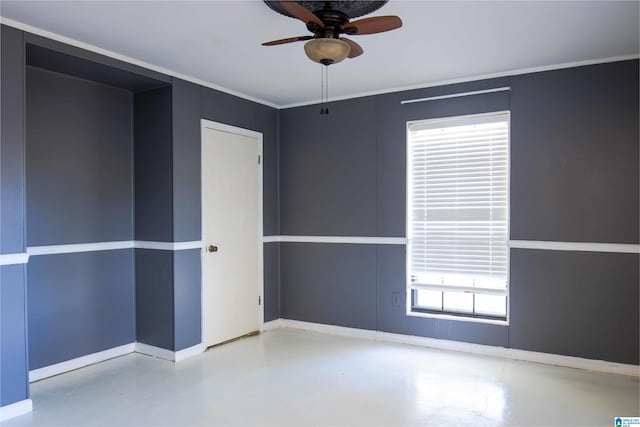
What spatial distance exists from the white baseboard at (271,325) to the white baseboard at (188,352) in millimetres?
860

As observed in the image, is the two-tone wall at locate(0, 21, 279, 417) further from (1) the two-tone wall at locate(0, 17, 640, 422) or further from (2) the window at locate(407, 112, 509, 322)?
(2) the window at locate(407, 112, 509, 322)

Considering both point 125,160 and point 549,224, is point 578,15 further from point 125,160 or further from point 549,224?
point 125,160

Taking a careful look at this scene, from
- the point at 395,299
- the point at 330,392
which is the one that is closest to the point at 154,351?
the point at 330,392

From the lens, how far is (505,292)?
12.6 ft

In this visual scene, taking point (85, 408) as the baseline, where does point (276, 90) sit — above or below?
above

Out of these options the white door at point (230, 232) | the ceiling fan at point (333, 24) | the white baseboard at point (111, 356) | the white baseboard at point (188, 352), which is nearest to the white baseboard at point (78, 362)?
the white baseboard at point (111, 356)

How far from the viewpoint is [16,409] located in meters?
2.78

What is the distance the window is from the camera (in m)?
3.88

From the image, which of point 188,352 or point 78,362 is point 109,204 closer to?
point 78,362

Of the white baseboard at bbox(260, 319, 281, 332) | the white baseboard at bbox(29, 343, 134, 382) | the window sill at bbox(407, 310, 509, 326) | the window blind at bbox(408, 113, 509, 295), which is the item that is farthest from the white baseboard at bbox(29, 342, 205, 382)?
→ the window blind at bbox(408, 113, 509, 295)

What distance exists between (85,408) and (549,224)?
12.0 feet

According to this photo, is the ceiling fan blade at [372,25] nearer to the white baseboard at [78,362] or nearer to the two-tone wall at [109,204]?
the two-tone wall at [109,204]

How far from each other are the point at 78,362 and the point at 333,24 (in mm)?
3219

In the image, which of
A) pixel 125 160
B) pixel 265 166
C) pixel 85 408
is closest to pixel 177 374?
pixel 85 408
